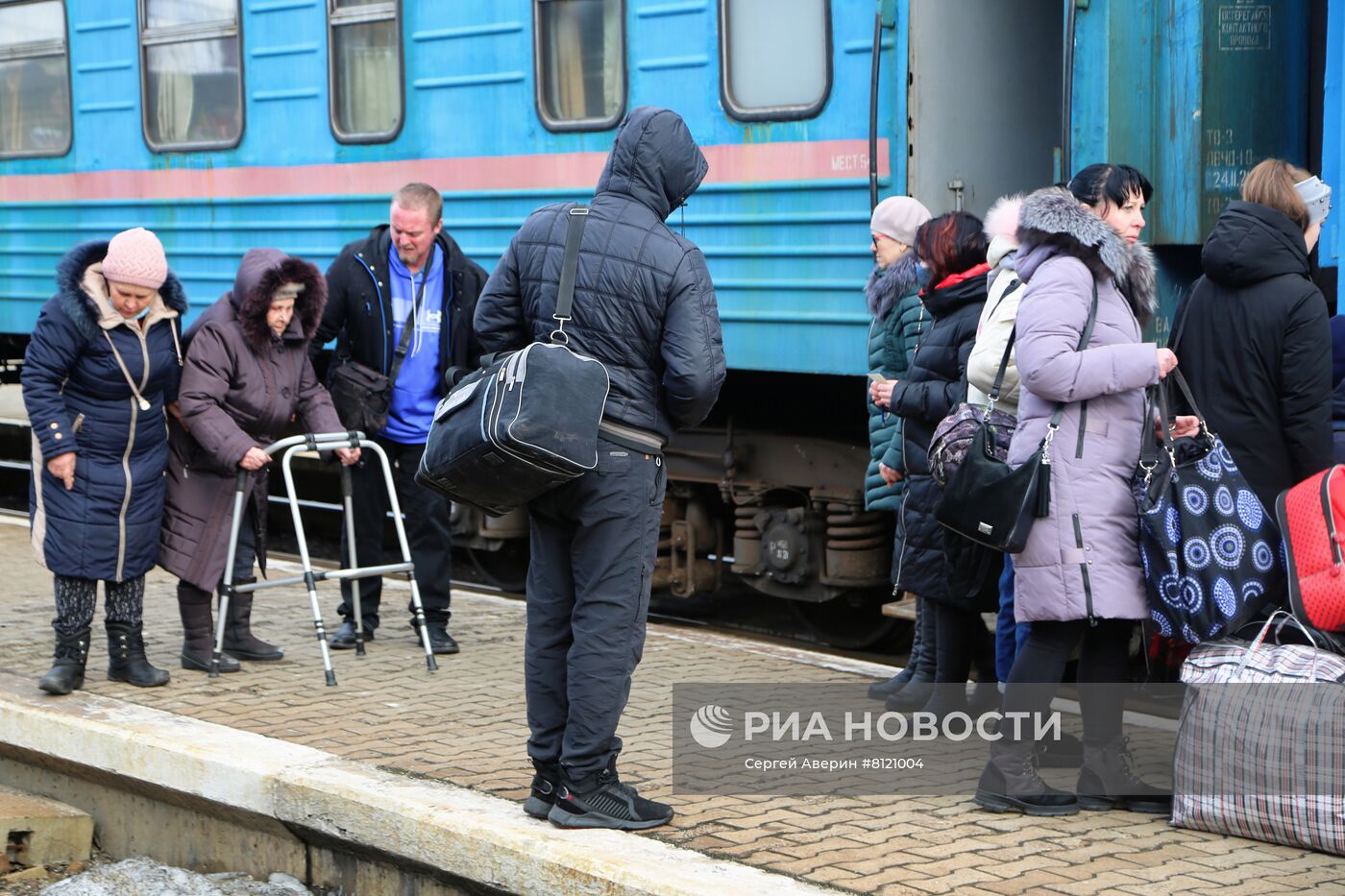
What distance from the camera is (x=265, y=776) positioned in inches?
201

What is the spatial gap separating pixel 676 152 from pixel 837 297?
295 centimetres

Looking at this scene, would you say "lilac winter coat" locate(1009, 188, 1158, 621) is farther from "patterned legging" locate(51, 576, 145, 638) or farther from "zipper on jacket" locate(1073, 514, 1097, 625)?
"patterned legging" locate(51, 576, 145, 638)

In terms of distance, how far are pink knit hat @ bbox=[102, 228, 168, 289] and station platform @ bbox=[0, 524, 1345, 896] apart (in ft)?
4.75

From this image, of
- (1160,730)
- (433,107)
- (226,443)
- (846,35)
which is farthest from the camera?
(433,107)

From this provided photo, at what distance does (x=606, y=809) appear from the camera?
4.57 meters

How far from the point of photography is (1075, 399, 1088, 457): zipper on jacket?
457 centimetres

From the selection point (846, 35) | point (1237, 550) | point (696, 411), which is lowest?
point (1237, 550)

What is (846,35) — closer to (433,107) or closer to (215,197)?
(433,107)

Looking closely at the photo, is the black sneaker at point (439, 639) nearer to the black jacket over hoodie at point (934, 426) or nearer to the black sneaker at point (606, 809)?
the black jacket over hoodie at point (934, 426)

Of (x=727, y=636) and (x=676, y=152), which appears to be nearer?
(x=676, y=152)

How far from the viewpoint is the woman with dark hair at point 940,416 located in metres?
5.52

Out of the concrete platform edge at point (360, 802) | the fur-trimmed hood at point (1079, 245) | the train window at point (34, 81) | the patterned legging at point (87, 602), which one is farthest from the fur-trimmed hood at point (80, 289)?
the train window at point (34, 81)

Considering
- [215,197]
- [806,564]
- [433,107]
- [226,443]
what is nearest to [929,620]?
[806,564]
